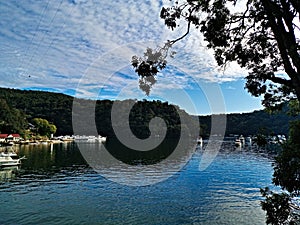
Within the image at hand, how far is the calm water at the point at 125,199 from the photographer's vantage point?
18673 millimetres

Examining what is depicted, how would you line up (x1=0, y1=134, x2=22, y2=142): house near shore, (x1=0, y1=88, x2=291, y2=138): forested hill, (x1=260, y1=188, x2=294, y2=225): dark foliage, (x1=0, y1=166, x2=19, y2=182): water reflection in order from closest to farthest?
(x1=260, y1=188, x2=294, y2=225): dark foliage
(x1=0, y1=166, x2=19, y2=182): water reflection
(x1=0, y1=134, x2=22, y2=142): house near shore
(x1=0, y1=88, x2=291, y2=138): forested hill

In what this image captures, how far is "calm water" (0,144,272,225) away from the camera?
61.3ft

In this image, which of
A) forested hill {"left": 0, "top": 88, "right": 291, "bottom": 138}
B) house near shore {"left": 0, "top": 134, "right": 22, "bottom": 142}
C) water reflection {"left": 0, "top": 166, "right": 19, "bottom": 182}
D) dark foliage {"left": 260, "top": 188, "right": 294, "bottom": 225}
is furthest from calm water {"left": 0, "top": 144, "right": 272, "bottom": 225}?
forested hill {"left": 0, "top": 88, "right": 291, "bottom": 138}

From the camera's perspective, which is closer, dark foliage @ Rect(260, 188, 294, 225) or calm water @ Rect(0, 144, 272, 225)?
dark foliage @ Rect(260, 188, 294, 225)

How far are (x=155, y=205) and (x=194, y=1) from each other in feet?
56.8

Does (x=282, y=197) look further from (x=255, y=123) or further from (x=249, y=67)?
(x=255, y=123)

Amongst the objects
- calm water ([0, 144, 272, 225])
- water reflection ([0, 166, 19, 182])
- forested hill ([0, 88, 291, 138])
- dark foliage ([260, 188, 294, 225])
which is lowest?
calm water ([0, 144, 272, 225])

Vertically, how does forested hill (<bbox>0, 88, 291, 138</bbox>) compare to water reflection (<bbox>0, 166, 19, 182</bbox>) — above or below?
above

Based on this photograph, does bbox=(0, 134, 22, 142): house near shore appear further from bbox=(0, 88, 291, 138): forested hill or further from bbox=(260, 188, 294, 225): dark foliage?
bbox=(260, 188, 294, 225): dark foliage

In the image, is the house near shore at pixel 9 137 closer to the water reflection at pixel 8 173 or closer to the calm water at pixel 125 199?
the water reflection at pixel 8 173

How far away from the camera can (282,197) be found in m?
8.06

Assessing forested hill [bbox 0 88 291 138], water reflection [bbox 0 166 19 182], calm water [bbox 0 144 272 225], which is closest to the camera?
calm water [bbox 0 144 272 225]

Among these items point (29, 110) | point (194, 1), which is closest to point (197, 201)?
point (194, 1)

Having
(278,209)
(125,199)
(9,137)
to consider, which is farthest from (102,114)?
(278,209)
